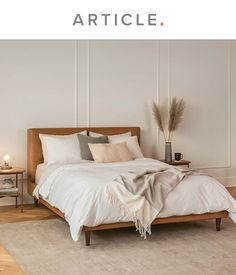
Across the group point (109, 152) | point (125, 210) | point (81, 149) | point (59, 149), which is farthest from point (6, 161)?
point (125, 210)

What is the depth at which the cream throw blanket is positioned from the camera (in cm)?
433

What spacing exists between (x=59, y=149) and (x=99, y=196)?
68.3 inches

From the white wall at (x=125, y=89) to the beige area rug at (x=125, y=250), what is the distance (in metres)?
1.71

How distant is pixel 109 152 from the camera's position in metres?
5.85

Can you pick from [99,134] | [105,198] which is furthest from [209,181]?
[99,134]

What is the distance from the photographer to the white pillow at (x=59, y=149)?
5.89m

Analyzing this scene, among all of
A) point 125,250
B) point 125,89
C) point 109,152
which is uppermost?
point 125,89

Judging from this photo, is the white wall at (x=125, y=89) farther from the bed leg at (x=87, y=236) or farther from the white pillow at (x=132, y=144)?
the bed leg at (x=87, y=236)

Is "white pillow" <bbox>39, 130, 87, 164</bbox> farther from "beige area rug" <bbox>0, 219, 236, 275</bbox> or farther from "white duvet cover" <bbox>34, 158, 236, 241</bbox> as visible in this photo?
"beige area rug" <bbox>0, 219, 236, 275</bbox>

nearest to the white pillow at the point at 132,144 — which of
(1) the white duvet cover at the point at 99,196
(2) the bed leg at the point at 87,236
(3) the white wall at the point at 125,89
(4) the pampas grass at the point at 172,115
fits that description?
(3) the white wall at the point at 125,89

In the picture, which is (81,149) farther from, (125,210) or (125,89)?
(125,210)

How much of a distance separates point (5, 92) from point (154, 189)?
2.49m

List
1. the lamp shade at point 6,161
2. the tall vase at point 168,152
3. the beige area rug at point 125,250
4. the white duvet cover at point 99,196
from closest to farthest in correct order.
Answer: the beige area rug at point 125,250, the white duvet cover at point 99,196, the lamp shade at point 6,161, the tall vase at point 168,152
